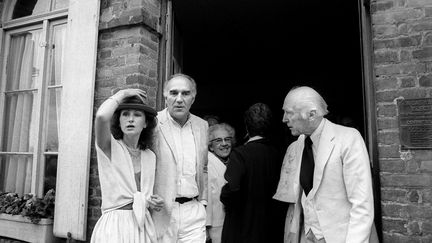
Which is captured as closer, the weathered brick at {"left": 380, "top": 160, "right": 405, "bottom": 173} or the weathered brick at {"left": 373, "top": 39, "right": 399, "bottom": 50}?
the weathered brick at {"left": 380, "top": 160, "right": 405, "bottom": 173}

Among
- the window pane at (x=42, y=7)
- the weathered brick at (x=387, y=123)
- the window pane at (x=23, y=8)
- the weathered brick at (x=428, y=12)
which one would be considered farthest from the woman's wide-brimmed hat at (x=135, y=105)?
the window pane at (x=23, y=8)

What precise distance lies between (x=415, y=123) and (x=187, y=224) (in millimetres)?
1767

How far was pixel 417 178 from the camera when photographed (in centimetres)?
238

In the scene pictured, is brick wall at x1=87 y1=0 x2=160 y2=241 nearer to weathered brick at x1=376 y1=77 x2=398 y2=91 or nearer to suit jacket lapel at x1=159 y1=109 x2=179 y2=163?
suit jacket lapel at x1=159 y1=109 x2=179 y2=163

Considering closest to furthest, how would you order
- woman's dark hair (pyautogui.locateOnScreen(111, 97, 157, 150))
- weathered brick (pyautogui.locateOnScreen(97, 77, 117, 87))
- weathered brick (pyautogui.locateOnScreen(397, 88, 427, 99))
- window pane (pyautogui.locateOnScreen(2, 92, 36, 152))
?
1. woman's dark hair (pyautogui.locateOnScreen(111, 97, 157, 150))
2. weathered brick (pyautogui.locateOnScreen(397, 88, 427, 99))
3. weathered brick (pyautogui.locateOnScreen(97, 77, 117, 87))
4. window pane (pyautogui.locateOnScreen(2, 92, 36, 152))

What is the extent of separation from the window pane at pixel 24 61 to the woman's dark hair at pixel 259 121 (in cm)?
254

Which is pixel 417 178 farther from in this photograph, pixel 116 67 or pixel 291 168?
pixel 116 67

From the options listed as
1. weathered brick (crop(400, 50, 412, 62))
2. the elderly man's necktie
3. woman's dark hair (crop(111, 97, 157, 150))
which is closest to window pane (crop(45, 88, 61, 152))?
woman's dark hair (crop(111, 97, 157, 150))

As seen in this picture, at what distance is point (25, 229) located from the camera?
11.3ft

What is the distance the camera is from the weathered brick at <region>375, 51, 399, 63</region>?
2.52m

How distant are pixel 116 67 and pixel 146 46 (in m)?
0.36

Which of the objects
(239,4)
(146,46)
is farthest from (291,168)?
(239,4)

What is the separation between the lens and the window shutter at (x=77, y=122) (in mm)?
3215

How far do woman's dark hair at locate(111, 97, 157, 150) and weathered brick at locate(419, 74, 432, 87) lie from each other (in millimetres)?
1912
